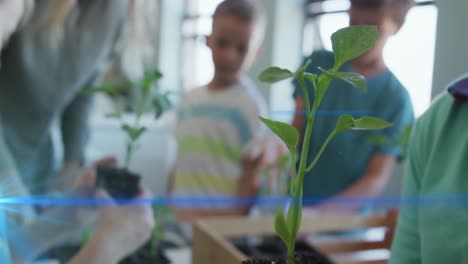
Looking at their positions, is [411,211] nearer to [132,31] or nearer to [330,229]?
[330,229]

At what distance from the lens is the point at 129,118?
2.04 feet

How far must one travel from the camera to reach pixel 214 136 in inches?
33.9

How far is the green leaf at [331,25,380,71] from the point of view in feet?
0.89

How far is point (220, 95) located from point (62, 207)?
1.15ft

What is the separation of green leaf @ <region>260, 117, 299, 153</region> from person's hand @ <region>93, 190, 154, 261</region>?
269mm

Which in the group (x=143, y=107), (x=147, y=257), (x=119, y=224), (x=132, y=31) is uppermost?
(x=132, y=31)

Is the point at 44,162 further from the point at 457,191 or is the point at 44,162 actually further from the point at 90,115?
the point at 457,191

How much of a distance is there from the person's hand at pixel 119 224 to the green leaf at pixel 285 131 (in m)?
0.27

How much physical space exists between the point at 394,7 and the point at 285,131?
6.5 inches

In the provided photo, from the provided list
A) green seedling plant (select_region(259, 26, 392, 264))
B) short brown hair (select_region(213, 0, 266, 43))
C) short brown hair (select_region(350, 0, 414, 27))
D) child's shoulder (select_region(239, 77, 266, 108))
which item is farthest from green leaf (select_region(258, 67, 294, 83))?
child's shoulder (select_region(239, 77, 266, 108))

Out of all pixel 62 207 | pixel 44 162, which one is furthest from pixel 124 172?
pixel 44 162

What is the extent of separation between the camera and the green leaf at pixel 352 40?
0.27m

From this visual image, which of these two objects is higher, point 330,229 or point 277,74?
point 277,74

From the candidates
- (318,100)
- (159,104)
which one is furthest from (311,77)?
(159,104)
